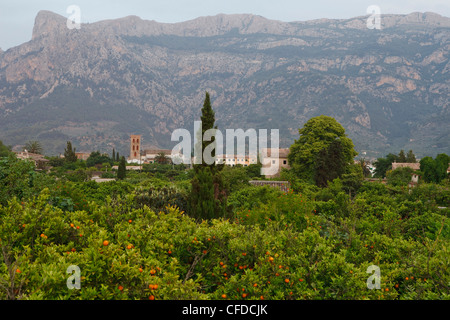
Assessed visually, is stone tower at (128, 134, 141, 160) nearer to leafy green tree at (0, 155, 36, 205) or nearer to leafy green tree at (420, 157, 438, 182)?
leafy green tree at (420, 157, 438, 182)

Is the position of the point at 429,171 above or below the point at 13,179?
below

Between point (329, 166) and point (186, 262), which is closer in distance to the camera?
point (186, 262)

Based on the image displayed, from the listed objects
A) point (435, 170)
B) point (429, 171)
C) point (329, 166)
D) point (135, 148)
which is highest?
point (135, 148)

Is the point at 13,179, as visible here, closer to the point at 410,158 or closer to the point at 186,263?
the point at 186,263

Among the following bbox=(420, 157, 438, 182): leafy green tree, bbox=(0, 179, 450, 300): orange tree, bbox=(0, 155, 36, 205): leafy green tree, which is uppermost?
bbox=(0, 155, 36, 205): leafy green tree

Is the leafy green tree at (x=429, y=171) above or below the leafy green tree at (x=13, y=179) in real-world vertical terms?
below

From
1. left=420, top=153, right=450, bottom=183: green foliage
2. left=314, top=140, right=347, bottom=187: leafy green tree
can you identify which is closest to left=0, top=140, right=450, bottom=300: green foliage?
left=314, top=140, right=347, bottom=187: leafy green tree

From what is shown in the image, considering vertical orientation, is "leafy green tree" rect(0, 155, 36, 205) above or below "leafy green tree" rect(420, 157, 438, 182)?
above

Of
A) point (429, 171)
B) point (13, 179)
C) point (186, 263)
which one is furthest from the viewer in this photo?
point (429, 171)

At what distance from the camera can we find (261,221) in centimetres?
1086

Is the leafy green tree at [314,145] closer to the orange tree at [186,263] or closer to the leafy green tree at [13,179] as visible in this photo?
the leafy green tree at [13,179]

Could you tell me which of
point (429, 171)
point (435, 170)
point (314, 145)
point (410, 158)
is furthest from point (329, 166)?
point (410, 158)

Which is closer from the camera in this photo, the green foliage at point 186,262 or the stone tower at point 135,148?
the green foliage at point 186,262

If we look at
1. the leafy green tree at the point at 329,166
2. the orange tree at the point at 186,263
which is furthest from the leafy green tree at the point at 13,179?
the leafy green tree at the point at 329,166
